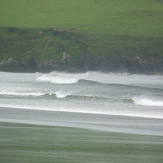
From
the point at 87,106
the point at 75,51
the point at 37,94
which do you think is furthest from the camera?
the point at 75,51

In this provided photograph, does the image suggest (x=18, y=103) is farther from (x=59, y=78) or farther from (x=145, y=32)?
(x=145, y=32)

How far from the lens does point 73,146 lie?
19.8 m

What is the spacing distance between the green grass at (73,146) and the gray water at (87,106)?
6.12 ft

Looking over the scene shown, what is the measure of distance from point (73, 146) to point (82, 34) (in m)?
70.9

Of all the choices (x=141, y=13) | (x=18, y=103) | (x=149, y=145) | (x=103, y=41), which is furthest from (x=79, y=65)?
(x=149, y=145)

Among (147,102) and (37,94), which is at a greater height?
(37,94)

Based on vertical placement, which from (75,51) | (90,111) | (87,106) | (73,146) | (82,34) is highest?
(82,34)

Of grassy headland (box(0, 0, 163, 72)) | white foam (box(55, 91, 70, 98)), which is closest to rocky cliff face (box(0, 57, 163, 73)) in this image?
grassy headland (box(0, 0, 163, 72))

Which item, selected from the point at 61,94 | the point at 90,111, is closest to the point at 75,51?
the point at 61,94

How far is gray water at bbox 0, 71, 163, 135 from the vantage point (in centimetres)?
2636

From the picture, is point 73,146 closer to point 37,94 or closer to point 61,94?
point 37,94

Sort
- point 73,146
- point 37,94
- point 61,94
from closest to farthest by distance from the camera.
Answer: point 73,146 < point 37,94 < point 61,94

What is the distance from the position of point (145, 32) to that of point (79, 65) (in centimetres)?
1887

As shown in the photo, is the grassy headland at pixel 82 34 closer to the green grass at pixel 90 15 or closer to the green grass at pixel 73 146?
the green grass at pixel 90 15
